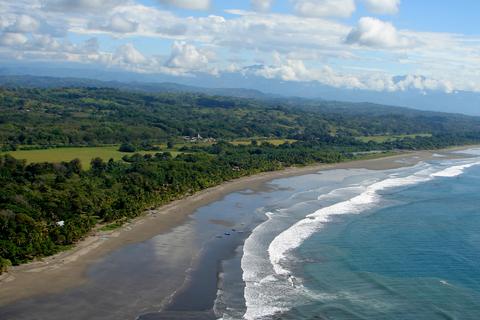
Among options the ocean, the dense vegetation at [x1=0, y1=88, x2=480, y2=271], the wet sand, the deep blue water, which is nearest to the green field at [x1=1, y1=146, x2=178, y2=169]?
the dense vegetation at [x1=0, y1=88, x2=480, y2=271]

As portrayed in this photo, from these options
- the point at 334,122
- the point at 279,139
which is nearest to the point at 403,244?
the point at 279,139

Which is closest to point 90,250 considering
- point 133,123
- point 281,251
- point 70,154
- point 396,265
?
point 281,251

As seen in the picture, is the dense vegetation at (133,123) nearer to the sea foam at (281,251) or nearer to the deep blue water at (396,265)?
the sea foam at (281,251)

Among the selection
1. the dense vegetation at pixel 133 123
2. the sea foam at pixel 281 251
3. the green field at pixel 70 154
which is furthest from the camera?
the dense vegetation at pixel 133 123

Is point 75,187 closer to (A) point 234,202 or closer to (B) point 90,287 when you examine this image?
(A) point 234,202

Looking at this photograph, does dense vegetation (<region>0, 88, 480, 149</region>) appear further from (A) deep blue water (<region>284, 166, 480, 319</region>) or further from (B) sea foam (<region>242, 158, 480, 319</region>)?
(A) deep blue water (<region>284, 166, 480, 319</region>)

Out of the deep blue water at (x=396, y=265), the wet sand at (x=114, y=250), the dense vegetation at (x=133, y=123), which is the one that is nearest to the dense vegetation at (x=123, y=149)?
the dense vegetation at (x=133, y=123)
